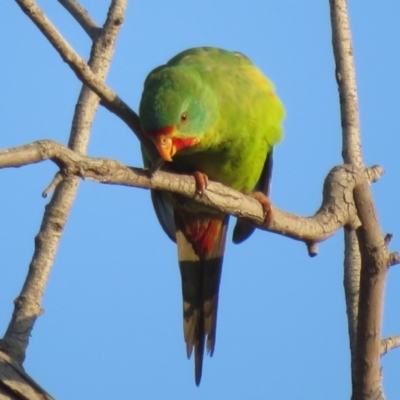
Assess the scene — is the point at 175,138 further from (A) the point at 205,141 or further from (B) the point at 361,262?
(B) the point at 361,262

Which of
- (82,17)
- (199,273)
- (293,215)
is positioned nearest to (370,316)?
(293,215)

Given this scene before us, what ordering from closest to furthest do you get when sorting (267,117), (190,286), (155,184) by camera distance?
(155,184), (267,117), (190,286)

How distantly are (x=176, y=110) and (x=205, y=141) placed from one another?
37 cm

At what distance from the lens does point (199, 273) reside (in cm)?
525

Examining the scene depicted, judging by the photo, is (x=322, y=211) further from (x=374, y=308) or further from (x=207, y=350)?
(x=207, y=350)

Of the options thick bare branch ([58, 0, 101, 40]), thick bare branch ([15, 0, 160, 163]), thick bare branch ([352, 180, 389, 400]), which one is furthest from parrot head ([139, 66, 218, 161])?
thick bare branch ([352, 180, 389, 400])

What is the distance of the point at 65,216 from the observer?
3938mm

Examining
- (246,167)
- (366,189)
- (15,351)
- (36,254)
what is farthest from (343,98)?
(15,351)

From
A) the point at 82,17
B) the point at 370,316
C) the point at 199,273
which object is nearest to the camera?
the point at 370,316

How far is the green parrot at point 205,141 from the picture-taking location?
4238mm

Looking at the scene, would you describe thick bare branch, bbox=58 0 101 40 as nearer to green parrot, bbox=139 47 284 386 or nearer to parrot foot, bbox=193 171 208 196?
green parrot, bbox=139 47 284 386

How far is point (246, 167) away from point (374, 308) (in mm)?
1699

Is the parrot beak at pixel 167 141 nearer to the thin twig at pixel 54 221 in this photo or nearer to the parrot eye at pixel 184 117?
the parrot eye at pixel 184 117

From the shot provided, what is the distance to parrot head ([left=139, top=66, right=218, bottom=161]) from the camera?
403 cm
